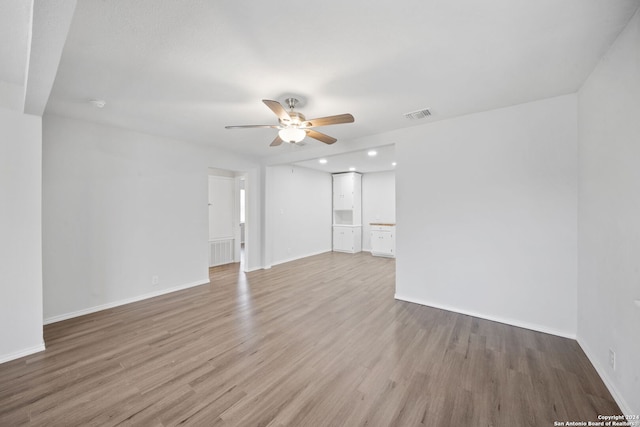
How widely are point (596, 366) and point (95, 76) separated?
200 inches

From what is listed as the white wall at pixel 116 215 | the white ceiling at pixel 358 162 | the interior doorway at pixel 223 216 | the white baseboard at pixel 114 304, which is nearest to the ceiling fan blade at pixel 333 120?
the white ceiling at pixel 358 162

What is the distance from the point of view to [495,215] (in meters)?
3.01

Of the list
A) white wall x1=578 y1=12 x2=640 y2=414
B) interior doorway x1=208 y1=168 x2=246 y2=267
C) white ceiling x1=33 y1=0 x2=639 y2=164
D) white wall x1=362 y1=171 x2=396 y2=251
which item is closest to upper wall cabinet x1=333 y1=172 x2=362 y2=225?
white wall x1=362 y1=171 x2=396 y2=251

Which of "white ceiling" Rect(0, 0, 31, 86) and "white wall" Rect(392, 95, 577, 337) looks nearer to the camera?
"white ceiling" Rect(0, 0, 31, 86)

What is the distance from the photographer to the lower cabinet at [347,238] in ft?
24.8

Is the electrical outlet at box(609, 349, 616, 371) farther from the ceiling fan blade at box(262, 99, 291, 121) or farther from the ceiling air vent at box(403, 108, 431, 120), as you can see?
the ceiling fan blade at box(262, 99, 291, 121)

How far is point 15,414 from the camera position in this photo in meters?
1.67

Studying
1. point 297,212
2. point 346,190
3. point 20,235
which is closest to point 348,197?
point 346,190

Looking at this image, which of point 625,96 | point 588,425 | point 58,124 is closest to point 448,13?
point 625,96

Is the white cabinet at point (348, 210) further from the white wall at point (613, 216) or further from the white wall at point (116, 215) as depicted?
the white wall at point (613, 216)

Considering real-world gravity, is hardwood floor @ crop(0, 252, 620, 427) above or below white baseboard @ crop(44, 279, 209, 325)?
below

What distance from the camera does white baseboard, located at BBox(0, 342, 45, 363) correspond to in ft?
7.37

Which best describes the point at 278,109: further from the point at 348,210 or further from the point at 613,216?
the point at 348,210

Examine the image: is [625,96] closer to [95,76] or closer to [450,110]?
[450,110]
